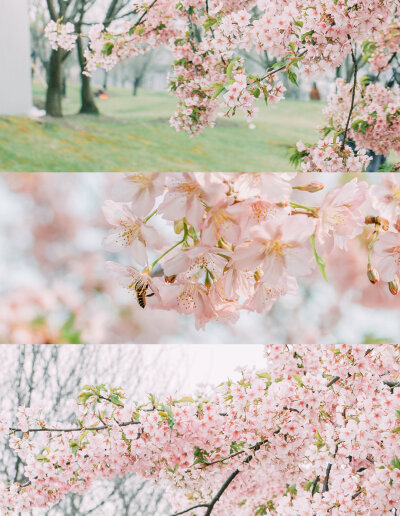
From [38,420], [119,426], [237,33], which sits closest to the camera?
[119,426]

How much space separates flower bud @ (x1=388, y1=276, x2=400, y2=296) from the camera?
0.34 m

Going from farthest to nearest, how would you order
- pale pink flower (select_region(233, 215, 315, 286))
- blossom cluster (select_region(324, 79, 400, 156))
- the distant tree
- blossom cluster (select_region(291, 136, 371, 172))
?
the distant tree < blossom cluster (select_region(324, 79, 400, 156)) < blossom cluster (select_region(291, 136, 371, 172)) < pale pink flower (select_region(233, 215, 315, 286))

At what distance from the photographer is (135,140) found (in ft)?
12.3

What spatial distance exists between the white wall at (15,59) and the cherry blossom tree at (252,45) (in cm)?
156

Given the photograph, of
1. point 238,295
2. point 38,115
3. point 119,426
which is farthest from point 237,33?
point 38,115

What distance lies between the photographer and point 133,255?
33cm

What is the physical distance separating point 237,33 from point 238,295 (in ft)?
5.30

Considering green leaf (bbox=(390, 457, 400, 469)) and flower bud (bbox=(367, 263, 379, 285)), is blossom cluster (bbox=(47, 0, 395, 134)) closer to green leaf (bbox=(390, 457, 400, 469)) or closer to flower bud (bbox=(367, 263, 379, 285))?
green leaf (bbox=(390, 457, 400, 469))

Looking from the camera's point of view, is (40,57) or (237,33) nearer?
(237,33)

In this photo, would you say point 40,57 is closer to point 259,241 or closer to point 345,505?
point 345,505

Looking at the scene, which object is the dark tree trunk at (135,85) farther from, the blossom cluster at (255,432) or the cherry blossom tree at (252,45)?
the blossom cluster at (255,432)

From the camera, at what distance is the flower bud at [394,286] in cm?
34

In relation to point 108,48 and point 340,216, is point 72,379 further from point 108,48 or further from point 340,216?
point 340,216

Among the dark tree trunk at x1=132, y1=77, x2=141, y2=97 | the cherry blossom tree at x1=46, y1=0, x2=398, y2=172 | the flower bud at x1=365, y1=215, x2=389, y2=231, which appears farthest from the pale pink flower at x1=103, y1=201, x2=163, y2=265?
the dark tree trunk at x1=132, y1=77, x2=141, y2=97
